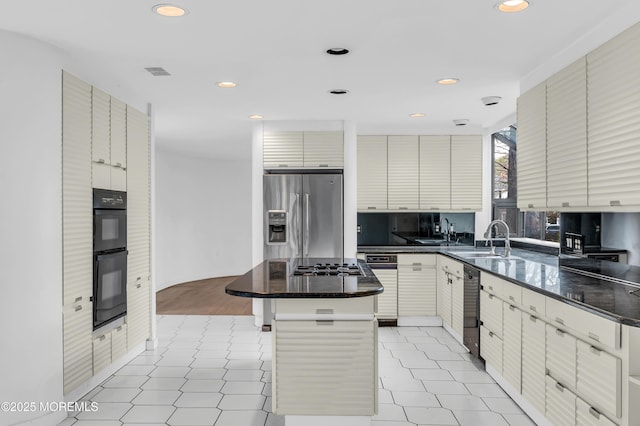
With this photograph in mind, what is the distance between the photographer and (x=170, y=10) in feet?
8.20

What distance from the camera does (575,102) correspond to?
9.77 feet

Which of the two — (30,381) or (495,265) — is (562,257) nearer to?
(495,265)

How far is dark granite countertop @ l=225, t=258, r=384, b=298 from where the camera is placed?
2578mm

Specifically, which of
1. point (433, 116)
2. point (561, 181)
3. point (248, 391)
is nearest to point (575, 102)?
point (561, 181)

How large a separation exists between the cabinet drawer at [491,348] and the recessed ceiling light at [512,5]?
2.30m

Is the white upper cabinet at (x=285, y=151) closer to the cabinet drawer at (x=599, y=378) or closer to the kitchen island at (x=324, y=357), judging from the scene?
the kitchen island at (x=324, y=357)

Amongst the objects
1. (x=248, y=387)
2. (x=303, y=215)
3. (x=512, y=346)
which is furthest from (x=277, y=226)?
(x=512, y=346)

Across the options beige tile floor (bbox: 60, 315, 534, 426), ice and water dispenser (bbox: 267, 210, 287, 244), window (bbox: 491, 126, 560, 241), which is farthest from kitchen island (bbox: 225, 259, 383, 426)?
window (bbox: 491, 126, 560, 241)

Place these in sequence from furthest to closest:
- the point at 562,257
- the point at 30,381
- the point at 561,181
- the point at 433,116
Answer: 1. the point at 433,116
2. the point at 562,257
3. the point at 561,181
4. the point at 30,381

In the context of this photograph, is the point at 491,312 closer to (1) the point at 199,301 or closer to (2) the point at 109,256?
(2) the point at 109,256

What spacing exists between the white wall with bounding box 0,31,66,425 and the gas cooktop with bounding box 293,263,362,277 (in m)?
1.60

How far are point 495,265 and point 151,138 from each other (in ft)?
11.3

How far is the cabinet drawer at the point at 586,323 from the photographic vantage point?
6.74 feet

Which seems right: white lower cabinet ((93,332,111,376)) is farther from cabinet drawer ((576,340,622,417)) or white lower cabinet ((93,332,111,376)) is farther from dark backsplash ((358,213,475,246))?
dark backsplash ((358,213,475,246))
